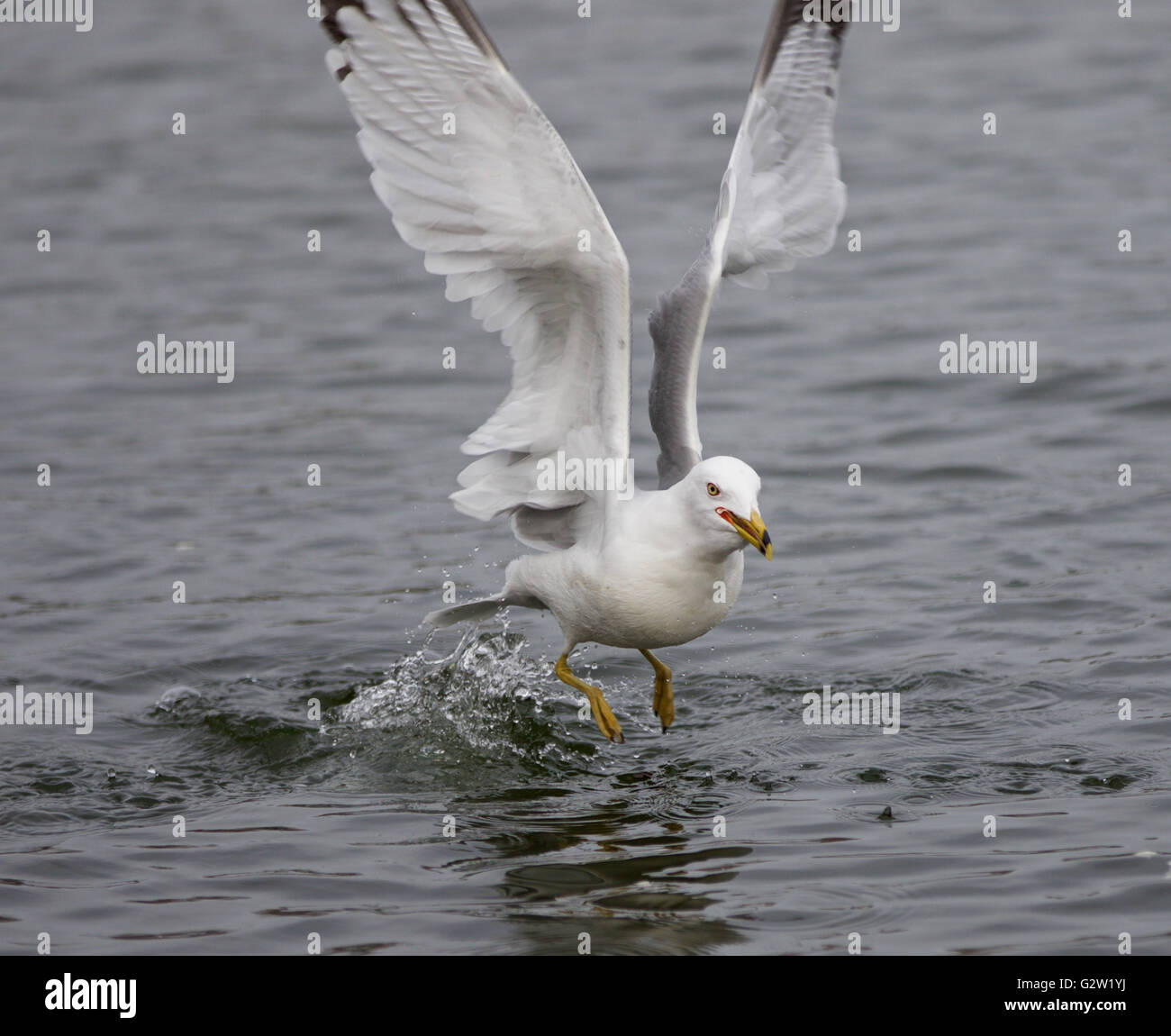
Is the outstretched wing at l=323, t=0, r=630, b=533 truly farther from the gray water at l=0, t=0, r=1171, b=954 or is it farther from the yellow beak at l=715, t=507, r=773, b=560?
the gray water at l=0, t=0, r=1171, b=954

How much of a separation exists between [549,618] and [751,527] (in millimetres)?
3268

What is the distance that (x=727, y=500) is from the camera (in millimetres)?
6332

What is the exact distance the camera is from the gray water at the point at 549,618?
20.2ft

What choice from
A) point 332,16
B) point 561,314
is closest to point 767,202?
point 561,314

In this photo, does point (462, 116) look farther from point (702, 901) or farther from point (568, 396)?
point (702, 901)

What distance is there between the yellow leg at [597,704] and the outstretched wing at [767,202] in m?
0.90

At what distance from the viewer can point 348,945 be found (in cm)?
580

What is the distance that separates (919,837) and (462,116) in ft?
9.79

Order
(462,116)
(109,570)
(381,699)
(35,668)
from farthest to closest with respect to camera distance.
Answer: (109,570)
(35,668)
(381,699)
(462,116)

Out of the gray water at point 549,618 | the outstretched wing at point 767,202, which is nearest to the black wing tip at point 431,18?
the outstretched wing at point 767,202

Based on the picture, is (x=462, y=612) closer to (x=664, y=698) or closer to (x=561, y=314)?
(x=664, y=698)

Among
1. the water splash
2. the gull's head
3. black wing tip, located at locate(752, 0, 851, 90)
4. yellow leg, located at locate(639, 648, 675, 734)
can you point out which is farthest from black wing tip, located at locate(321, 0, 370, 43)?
the water splash

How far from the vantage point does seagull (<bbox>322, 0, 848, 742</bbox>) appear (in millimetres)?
6246

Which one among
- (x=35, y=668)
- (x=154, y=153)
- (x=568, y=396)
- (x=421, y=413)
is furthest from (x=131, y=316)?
Result: (x=568, y=396)
